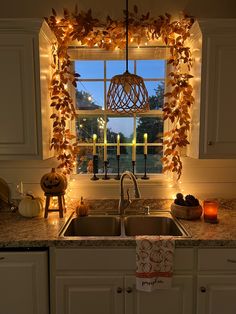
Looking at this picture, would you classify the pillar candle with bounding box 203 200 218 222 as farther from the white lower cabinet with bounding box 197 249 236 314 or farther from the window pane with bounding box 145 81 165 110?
the window pane with bounding box 145 81 165 110

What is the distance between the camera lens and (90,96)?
245cm

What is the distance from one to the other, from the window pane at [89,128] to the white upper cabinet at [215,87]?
0.89 meters

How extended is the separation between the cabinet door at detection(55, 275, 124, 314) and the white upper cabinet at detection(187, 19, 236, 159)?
1.06 metres

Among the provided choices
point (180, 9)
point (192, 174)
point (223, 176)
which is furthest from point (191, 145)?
point (180, 9)

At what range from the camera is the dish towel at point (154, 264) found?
1623mm

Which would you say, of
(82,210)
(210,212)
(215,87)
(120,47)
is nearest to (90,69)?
(120,47)

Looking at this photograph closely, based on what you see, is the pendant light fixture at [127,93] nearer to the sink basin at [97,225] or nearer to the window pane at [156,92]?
the window pane at [156,92]

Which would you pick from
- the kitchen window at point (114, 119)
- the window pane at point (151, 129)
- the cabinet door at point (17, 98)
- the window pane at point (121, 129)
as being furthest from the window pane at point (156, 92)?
the cabinet door at point (17, 98)

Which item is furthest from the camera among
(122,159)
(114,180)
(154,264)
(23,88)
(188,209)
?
(122,159)

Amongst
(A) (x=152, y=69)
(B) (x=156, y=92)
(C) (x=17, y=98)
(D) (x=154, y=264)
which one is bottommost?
(D) (x=154, y=264)

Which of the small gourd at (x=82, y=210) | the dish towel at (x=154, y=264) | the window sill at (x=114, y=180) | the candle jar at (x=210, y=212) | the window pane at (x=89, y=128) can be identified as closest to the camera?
the dish towel at (x=154, y=264)

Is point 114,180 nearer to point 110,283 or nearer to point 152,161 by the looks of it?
point 152,161

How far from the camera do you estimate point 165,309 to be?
167 cm

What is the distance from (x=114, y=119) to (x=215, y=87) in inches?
36.4
